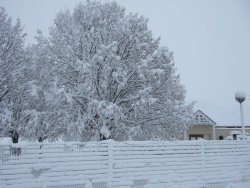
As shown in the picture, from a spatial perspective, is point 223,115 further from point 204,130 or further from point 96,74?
point 96,74

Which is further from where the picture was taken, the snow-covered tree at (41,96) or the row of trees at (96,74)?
the snow-covered tree at (41,96)

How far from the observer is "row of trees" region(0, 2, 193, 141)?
16.9 metres

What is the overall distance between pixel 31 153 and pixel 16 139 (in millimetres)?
16757

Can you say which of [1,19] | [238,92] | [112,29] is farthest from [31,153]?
[1,19]

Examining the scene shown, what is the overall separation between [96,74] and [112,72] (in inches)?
35.8

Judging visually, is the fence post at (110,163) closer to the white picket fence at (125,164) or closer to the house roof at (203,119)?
the white picket fence at (125,164)

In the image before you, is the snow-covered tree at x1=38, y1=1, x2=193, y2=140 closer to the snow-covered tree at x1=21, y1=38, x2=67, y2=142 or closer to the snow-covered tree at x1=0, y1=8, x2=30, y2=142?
the snow-covered tree at x1=21, y1=38, x2=67, y2=142

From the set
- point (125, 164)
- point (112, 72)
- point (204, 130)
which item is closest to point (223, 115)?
point (204, 130)

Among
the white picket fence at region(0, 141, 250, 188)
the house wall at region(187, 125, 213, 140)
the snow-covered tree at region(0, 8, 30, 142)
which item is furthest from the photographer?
the house wall at region(187, 125, 213, 140)

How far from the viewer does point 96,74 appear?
17.2 meters

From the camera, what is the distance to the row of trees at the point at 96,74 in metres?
16.9

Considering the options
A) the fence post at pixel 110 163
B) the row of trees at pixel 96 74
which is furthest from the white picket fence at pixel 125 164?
the row of trees at pixel 96 74

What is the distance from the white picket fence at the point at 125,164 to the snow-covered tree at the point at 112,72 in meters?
5.59

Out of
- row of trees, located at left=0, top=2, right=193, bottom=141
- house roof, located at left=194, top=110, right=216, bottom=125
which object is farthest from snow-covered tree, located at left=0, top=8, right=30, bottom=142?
house roof, located at left=194, top=110, right=216, bottom=125
